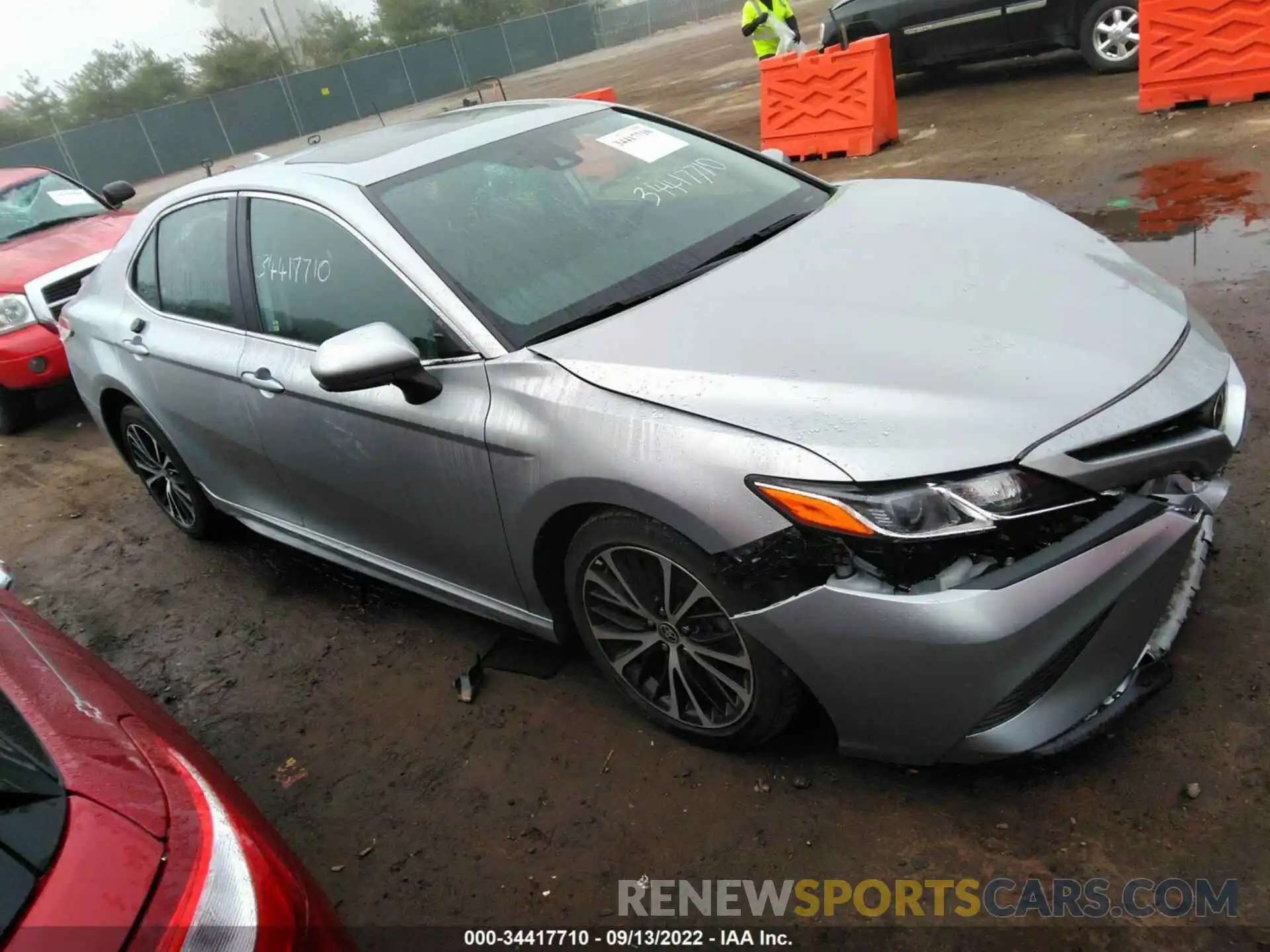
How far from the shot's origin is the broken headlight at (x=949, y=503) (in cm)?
195

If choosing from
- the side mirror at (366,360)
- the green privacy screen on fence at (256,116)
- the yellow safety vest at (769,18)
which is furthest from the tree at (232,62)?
the side mirror at (366,360)

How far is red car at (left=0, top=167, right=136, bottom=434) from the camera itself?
6.70 meters

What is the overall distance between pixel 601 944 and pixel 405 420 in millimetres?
1561

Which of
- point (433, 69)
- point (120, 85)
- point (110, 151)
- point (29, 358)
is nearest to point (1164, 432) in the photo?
point (29, 358)

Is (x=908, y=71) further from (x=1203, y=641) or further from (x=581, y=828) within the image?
(x=581, y=828)

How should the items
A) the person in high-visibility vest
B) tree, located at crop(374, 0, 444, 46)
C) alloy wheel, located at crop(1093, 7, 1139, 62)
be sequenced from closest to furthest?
1. alloy wheel, located at crop(1093, 7, 1139, 62)
2. the person in high-visibility vest
3. tree, located at crop(374, 0, 444, 46)

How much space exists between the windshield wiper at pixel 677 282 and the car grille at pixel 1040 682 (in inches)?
56.7

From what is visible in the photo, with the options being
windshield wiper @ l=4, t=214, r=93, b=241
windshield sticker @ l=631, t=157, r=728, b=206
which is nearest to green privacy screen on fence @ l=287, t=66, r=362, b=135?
windshield wiper @ l=4, t=214, r=93, b=241

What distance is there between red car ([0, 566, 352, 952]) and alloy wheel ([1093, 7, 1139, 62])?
9.77 m

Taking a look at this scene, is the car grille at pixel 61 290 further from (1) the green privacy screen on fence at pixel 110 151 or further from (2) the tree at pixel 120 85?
(2) the tree at pixel 120 85

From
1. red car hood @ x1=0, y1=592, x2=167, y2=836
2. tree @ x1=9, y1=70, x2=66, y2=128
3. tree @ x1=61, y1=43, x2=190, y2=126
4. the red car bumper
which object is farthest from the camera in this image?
tree @ x1=61, y1=43, x2=190, y2=126

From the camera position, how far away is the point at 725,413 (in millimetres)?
2162

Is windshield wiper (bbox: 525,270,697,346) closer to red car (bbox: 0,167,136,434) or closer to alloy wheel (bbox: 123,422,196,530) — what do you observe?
alloy wheel (bbox: 123,422,196,530)

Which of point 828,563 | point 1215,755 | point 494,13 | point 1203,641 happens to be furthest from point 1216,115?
point 494,13
